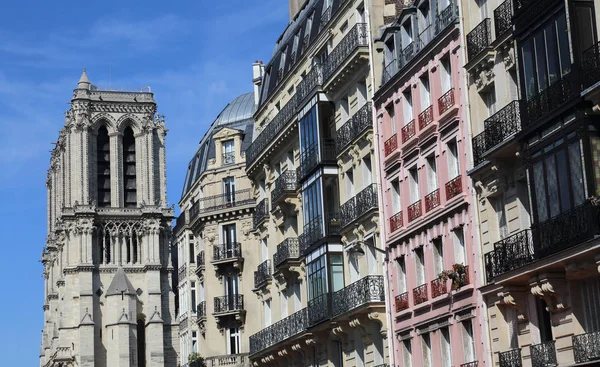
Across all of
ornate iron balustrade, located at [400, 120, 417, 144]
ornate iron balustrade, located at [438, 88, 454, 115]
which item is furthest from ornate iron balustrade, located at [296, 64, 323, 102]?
ornate iron balustrade, located at [438, 88, 454, 115]

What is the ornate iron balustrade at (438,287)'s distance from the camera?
37.4m

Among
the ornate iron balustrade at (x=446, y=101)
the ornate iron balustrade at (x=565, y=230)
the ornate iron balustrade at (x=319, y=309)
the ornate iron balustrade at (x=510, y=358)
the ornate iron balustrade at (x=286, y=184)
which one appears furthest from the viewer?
the ornate iron balustrade at (x=286, y=184)

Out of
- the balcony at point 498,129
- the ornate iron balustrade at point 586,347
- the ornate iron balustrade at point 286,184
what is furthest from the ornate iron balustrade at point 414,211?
the ornate iron balustrade at point 286,184

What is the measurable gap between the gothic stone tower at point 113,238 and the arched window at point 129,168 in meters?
0.10

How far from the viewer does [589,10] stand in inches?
1150

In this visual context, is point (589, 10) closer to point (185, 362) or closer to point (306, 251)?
point (306, 251)

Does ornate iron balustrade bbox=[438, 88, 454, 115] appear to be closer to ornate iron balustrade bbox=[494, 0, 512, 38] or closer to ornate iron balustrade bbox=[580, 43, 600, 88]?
ornate iron balustrade bbox=[494, 0, 512, 38]

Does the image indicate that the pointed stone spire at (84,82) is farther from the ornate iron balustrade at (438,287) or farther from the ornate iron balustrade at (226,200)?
the ornate iron balustrade at (438,287)

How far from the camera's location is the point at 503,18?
3391cm

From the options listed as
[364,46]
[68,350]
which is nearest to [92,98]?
[68,350]

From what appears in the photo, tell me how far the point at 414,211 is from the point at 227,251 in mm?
28659

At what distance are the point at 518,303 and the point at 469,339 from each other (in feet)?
12.9

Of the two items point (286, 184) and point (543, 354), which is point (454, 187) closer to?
point (543, 354)

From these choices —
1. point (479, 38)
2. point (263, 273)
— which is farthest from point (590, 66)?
point (263, 273)
